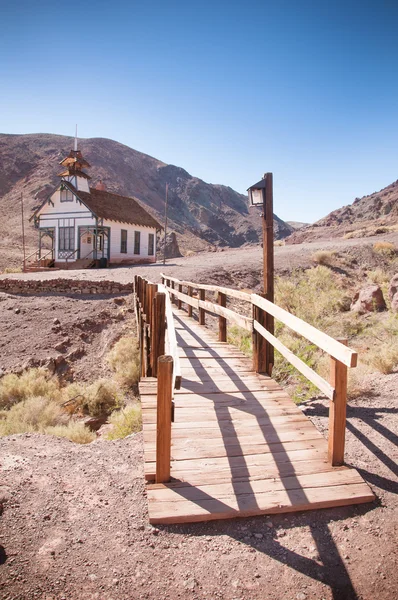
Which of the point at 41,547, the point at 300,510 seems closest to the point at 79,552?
the point at 41,547

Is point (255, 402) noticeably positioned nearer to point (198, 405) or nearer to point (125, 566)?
point (198, 405)

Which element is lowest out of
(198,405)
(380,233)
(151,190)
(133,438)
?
(133,438)

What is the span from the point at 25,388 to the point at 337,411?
9285 mm

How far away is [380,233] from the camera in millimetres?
33719

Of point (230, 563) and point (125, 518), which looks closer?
point (230, 563)

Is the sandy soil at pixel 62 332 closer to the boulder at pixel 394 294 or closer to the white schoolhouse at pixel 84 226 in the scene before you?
the boulder at pixel 394 294

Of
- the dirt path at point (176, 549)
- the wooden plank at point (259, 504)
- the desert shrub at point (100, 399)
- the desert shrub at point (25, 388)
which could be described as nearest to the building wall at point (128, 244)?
the desert shrub at point (25, 388)

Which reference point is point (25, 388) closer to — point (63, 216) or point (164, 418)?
point (164, 418)

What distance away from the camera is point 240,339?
9922mm

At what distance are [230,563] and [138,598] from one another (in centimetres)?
58

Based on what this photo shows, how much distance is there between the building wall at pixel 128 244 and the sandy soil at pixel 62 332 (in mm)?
10949

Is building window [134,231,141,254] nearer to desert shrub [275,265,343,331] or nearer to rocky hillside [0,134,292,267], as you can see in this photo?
desert shrub [275,265,343,331]

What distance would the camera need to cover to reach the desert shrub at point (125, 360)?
429 inches

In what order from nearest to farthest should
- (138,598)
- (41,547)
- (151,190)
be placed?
(138,598) < (41,547) < (151,190)
